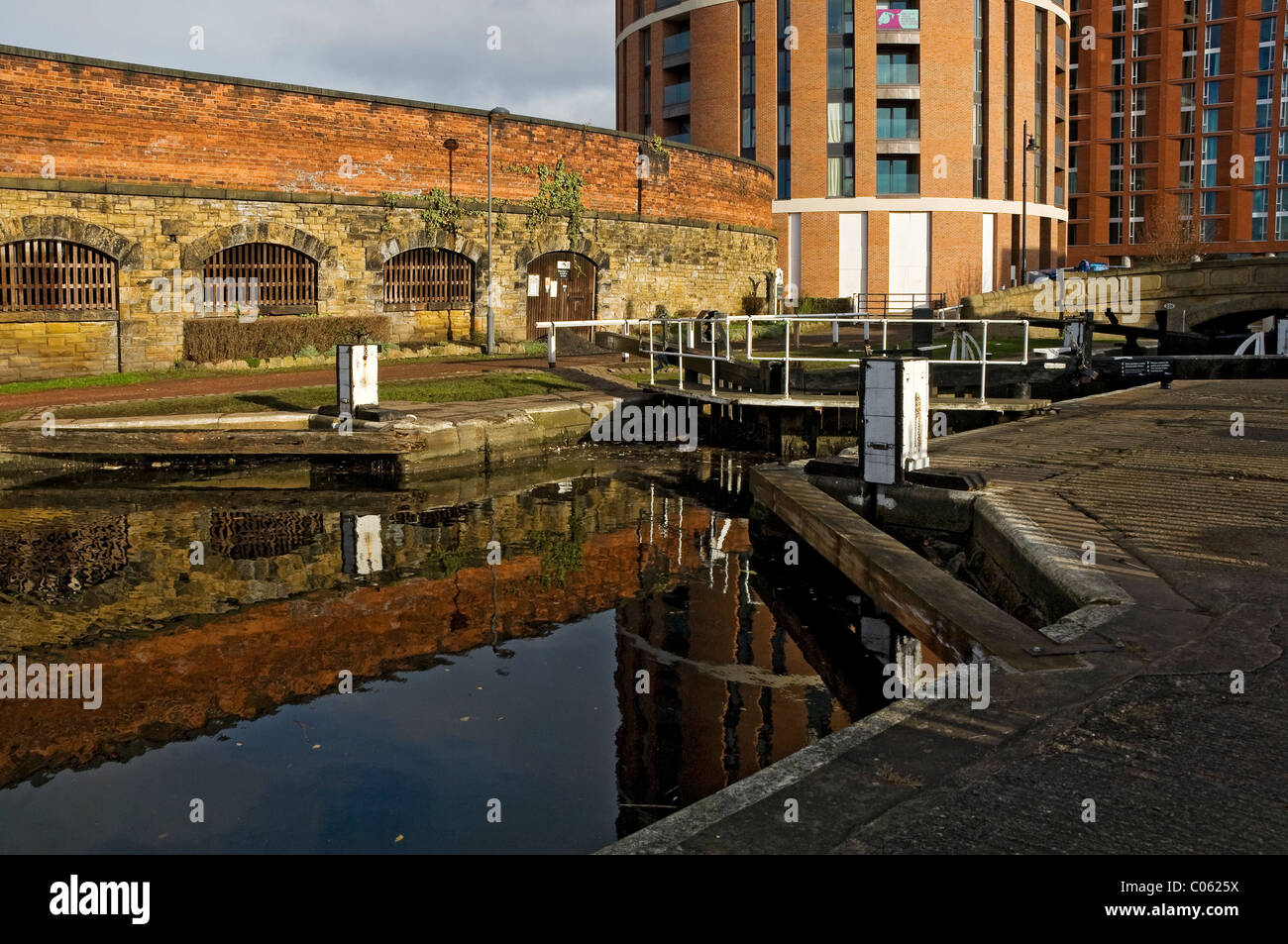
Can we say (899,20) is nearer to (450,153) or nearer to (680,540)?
(450,153)

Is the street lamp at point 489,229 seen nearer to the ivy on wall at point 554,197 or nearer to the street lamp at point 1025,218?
the ivy on wall at point 554,197

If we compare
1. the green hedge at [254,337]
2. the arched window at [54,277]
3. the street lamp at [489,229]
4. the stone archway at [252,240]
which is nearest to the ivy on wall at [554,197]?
the street lamp at [489,229]

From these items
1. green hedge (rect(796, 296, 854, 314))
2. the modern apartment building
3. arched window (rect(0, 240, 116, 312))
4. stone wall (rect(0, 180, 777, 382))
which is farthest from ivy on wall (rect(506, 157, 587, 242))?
the modern apartment building

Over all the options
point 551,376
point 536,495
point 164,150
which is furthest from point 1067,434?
point 164,150

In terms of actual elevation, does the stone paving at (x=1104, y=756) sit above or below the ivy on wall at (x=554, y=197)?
below

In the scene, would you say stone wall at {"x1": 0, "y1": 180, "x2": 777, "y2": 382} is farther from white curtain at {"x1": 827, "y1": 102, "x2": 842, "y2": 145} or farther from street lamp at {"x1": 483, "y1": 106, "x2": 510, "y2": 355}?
white curtain at {"x1": 827, "y1": 102, "x2": 842, "y2": 145}

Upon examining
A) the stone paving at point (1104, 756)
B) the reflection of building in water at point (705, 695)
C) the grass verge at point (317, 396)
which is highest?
the grass verge at point (317, 396)

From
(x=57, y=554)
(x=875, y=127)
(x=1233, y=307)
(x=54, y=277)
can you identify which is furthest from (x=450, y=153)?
(x=875, y=127)

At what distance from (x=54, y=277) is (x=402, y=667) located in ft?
58.4

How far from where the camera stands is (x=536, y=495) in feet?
44.1

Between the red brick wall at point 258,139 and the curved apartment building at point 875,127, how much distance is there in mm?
20209

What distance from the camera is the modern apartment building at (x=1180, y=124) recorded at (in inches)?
2960

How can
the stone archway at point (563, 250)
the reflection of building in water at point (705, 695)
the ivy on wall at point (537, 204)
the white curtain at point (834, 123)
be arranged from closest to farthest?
the reflection of building in water at point (705, 695) → the ivy on wall at point (537, 204) → the stone archway at point (563, 250) → the white curtain at point (834, 123)

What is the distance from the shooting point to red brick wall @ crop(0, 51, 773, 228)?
21.5 metres
